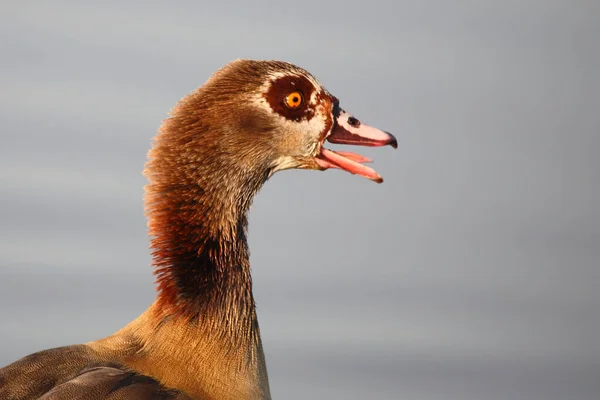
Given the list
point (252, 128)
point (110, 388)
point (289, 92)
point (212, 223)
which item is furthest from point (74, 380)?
point (289, 92)

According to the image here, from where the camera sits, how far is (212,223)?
3.73 meters

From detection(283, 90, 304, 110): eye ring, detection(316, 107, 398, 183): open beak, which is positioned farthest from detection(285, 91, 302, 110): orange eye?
detection(316, 107, 398, 183): open beak

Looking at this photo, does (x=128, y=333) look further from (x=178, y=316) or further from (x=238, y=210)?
(x=238, y=210)

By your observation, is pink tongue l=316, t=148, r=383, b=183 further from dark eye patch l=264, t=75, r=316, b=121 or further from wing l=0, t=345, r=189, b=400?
wing l=0, t=345, r=189, b=400

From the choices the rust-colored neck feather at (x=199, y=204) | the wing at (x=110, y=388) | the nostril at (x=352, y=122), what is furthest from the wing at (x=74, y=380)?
the nostril at (x=352, y=122)

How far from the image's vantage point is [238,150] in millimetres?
3742

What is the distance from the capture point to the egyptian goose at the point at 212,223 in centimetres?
352

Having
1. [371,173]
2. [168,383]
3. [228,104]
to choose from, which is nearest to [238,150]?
[228,104]

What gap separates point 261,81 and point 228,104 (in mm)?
136

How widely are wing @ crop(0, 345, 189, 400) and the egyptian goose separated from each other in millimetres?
11

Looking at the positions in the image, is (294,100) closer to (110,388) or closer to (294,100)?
(294,100)

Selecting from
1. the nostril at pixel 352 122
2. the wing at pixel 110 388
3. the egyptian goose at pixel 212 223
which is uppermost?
the nostril at pixel 352 122

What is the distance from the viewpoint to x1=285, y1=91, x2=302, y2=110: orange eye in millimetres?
3811

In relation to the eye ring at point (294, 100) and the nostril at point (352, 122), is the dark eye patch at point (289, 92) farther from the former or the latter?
the nostril at point (352, 122)
